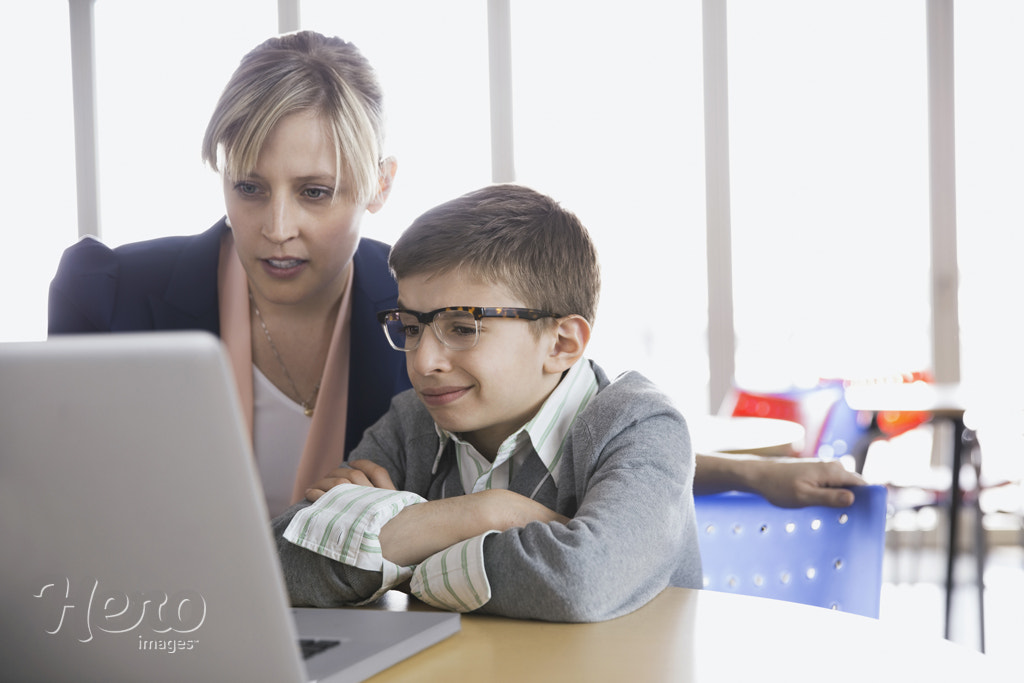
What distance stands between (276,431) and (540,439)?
0.67 metres

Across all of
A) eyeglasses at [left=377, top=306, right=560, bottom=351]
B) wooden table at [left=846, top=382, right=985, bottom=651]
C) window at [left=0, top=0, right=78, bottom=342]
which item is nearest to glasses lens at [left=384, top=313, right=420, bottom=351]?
eyeglasses at [left=377, top=306, right=560, bottom=351]

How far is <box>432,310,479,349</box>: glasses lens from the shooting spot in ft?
3.76

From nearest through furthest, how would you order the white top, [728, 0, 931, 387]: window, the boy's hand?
the boy's hand, the white top, [728, 0, 931, 387]: window

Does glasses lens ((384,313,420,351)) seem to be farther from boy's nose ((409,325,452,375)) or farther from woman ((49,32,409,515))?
woman ((49,32,409,515))

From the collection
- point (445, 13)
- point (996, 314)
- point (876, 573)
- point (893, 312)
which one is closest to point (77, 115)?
point (445, 13)

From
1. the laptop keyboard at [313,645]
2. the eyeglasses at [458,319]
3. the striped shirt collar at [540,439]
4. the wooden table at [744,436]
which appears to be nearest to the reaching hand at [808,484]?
the striped shirt collar at [540,439]

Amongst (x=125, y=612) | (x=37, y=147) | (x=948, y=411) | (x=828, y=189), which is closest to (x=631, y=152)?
(x=828, y=189)

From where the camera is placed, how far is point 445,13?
16.8 ft

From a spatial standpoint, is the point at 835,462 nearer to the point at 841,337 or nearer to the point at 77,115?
the point at 841,337

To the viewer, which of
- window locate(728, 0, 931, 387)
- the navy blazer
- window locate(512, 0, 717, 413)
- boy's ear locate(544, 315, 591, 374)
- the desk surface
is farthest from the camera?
window locate(512, 0, 717, 413)

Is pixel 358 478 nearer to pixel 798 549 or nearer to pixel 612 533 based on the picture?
pixel 612 533

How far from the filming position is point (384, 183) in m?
1.61

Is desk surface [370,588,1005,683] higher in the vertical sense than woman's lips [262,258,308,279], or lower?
lower

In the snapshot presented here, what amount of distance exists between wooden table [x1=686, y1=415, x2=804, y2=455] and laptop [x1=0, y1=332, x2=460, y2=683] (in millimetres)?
1237
